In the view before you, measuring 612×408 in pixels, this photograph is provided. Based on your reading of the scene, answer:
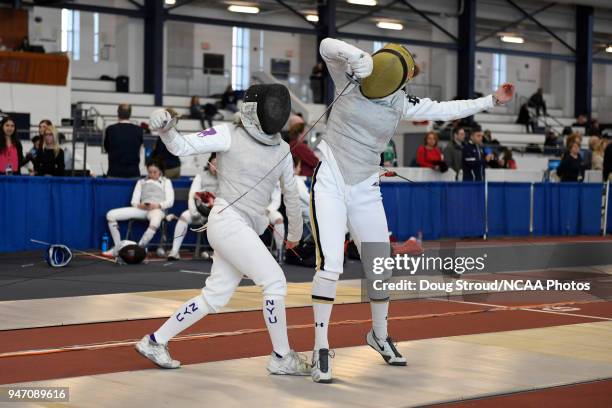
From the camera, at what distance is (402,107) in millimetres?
4961

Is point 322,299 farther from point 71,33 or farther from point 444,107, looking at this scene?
point 71,33

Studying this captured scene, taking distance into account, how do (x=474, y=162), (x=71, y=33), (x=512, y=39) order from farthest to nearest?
(x=512, y=39) → (x=71, y=33) → (x=474, y=162)

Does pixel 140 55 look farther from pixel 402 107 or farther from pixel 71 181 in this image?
pixel 402 107

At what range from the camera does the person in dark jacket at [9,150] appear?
1079 cm

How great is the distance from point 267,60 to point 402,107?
2533 cm

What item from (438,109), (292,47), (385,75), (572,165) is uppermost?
(292,47)

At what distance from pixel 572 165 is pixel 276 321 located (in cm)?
1167

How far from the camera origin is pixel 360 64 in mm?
4441

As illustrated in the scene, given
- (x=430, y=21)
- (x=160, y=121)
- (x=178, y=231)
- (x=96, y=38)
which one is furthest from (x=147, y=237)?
(x=430, y=21)

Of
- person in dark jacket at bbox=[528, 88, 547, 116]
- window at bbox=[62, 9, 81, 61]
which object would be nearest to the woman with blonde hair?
window at bbox=[62, 9, 81, 61]

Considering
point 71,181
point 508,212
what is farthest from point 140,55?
point 71,181

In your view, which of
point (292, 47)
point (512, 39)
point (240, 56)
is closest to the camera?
point (240, 56)

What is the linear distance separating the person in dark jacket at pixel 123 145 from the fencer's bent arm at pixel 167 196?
2.36 feet

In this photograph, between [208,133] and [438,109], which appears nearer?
[208,133]
